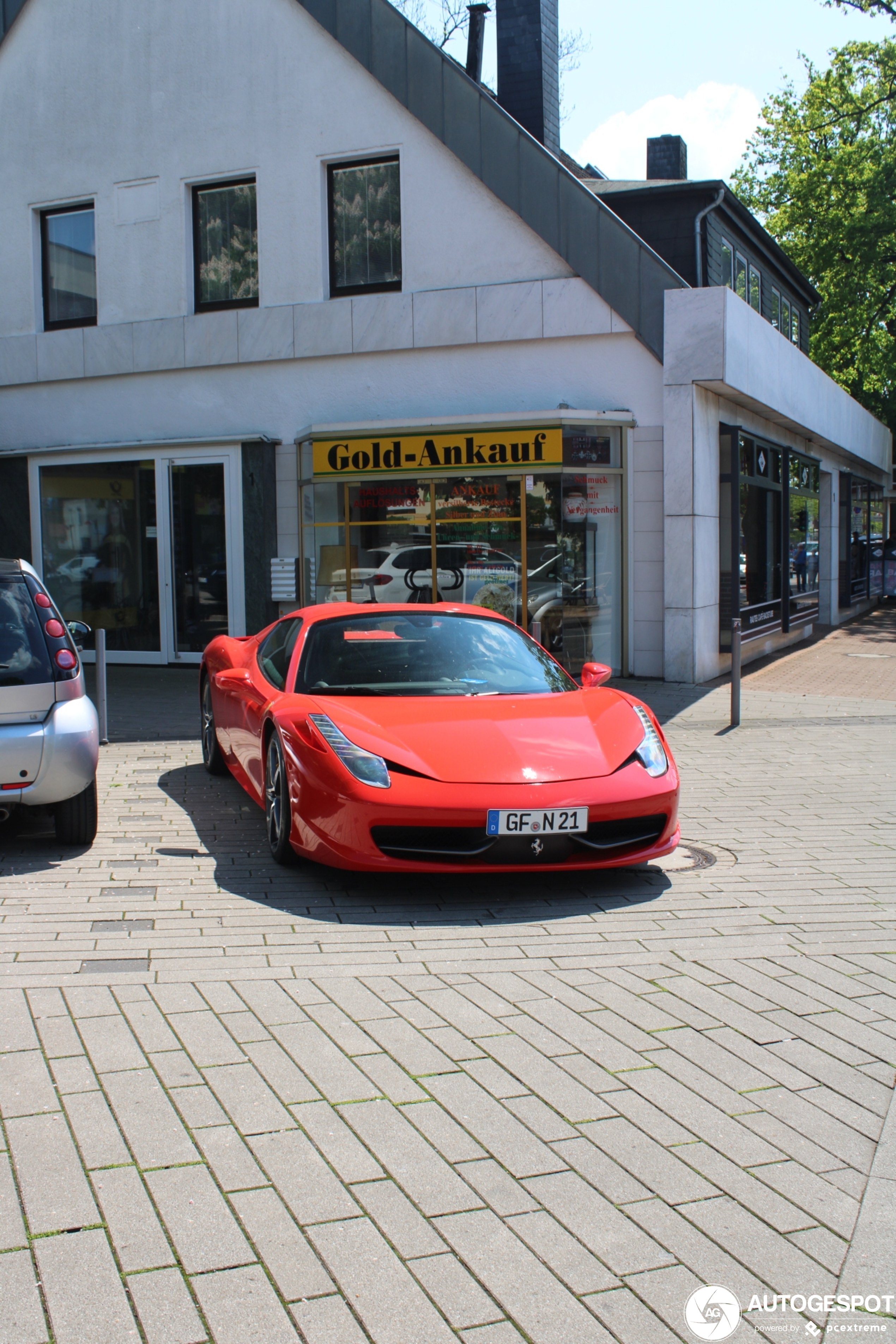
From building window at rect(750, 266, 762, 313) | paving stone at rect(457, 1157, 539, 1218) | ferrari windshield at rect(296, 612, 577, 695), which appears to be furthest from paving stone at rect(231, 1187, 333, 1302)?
building window at rect(750, 266, 762, 313)

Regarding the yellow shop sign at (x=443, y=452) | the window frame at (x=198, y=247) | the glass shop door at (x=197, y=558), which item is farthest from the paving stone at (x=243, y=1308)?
the window frame at (x=198, y=247)

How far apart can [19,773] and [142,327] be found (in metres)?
11.3

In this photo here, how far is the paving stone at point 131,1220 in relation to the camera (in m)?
2.64

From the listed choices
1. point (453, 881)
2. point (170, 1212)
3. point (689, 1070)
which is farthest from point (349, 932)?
point (170, 1212)

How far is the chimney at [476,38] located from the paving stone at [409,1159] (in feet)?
71.0

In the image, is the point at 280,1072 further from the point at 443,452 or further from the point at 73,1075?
the point at 443,452

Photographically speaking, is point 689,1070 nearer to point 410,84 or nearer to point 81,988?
point 81,988

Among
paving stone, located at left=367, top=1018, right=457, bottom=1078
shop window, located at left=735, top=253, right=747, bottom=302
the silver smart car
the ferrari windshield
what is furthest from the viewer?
shop window, located at left=735, top=253, right=747, bottom=302

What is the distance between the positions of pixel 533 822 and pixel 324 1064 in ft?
6.39

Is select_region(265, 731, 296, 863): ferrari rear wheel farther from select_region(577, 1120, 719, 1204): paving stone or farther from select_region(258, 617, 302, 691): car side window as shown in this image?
select_region(577, 1120, 719, 1204): paving stone

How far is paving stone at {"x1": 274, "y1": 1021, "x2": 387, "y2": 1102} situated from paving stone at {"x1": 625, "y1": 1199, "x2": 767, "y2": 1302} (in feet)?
2.94

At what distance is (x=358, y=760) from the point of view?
5574mm

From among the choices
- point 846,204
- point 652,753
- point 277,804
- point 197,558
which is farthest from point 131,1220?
point 846,204

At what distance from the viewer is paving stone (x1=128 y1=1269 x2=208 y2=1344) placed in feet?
7.83
